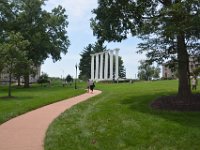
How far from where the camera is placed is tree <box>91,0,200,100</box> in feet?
53.3

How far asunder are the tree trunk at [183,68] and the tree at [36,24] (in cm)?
4029

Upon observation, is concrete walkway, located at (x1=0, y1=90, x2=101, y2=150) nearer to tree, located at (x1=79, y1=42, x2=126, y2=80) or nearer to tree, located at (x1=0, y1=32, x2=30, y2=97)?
tree, located at (x1=0, y1=32, x2=30, y2=97)

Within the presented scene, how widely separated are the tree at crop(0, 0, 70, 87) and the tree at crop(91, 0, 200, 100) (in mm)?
36587

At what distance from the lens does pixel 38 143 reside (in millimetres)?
11289

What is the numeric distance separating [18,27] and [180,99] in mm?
44319

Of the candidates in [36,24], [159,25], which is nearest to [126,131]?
[159,25]

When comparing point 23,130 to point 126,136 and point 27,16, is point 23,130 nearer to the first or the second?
point 126,136

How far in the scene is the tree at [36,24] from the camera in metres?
59.0

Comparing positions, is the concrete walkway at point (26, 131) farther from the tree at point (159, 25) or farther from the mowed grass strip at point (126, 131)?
the tree at point (159, 25)

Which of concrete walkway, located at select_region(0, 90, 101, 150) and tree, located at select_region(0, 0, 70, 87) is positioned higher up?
tree, located at select_region(0, 0, 70, 87)

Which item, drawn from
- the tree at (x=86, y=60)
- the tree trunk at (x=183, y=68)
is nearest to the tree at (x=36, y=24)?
the tree trunk at (x=183, y=68)

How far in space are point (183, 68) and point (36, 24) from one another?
43.8 metres

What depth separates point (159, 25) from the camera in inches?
683

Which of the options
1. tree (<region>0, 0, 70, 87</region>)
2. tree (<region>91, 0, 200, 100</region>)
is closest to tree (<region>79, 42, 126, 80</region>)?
tree (<region>0, 0, 70, 87</region>)
